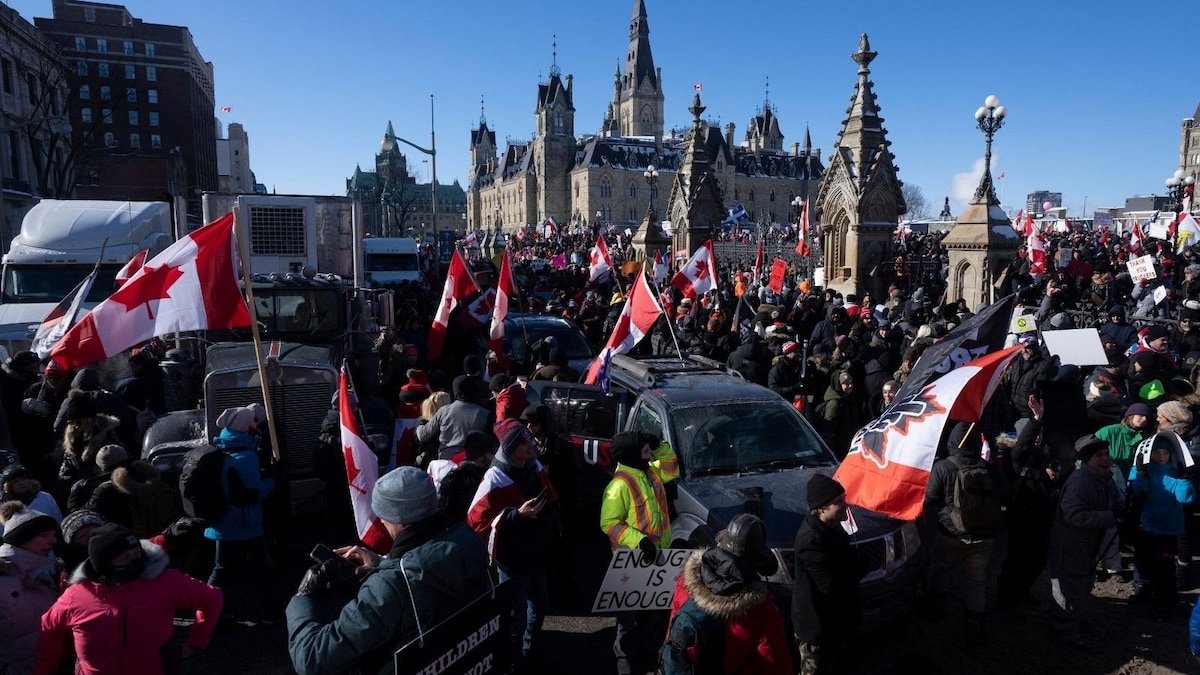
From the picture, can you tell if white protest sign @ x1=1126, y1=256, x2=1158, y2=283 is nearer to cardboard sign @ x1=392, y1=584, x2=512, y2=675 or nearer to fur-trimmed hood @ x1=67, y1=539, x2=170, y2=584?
cardboard sign @ x1=392, y1=584, x2=512, y2=675

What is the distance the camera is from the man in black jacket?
13.7 feet

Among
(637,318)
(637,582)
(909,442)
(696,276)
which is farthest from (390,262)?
(909,442)

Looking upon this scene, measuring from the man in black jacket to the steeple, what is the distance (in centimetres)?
12805

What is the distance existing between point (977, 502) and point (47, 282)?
15596 mm

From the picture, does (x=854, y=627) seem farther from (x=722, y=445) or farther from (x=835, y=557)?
(x=722, y=445)

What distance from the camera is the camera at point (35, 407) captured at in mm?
7461

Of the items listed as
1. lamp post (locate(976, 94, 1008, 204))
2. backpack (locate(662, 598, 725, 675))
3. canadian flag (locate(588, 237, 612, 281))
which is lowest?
backpack (locate(662, 598, 725, 675))

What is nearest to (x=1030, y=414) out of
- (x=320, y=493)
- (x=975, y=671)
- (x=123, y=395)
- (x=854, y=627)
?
(x=975, y=671)

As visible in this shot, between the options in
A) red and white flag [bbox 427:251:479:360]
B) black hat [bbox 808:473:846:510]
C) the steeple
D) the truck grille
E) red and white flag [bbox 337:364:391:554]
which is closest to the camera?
black hat [bbox 808:473:846:510]

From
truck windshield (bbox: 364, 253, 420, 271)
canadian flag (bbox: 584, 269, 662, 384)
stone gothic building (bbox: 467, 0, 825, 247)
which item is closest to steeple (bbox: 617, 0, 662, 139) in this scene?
stone gothic building (bbox: 467, 0, 825, 247)

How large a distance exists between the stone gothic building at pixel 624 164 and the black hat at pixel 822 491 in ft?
328

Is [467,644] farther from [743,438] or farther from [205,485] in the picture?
[743,438]

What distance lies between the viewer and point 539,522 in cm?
472

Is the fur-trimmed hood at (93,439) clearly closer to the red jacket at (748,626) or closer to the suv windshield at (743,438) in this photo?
the suv windshield at (743,438)
